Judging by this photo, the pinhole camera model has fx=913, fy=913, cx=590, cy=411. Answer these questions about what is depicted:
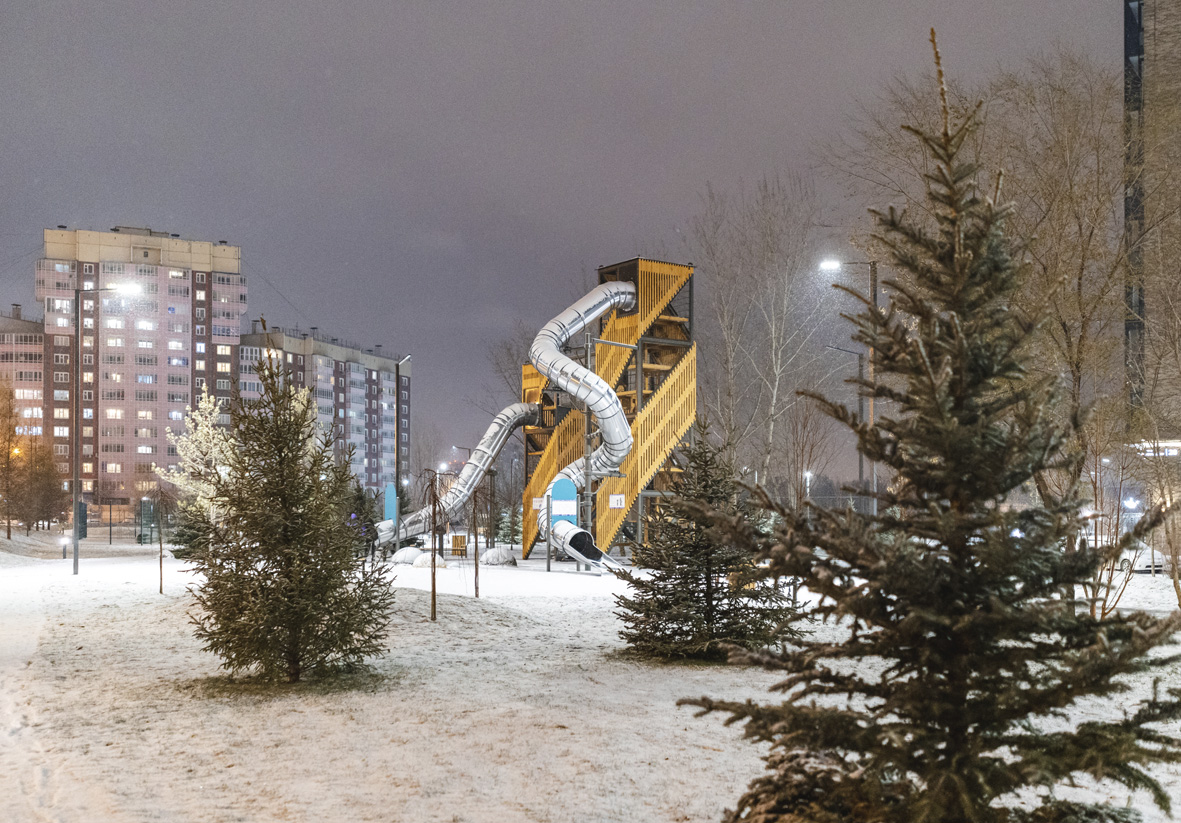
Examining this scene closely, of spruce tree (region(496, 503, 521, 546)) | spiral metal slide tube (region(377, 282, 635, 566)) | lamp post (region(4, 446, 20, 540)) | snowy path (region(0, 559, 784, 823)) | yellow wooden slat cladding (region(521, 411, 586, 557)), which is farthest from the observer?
spruce tree (region(496, 503, 521, 546))

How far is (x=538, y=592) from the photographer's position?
2288cm

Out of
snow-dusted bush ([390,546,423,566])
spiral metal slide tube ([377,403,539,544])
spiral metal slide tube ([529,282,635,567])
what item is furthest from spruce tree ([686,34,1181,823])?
spiral metal slide tube ([377,403,539,544])

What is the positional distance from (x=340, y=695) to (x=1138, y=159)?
15547mm

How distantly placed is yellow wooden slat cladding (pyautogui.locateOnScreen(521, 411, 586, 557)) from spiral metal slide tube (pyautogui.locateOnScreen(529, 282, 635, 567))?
1.37m

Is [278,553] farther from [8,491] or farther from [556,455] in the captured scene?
[8,491]

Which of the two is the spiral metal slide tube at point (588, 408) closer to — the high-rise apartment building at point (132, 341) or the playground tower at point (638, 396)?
the playground tower at point (638, 396)

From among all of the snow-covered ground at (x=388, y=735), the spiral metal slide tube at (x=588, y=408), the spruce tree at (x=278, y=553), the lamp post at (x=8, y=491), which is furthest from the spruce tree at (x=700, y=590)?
the lamp post at (x=8, y=491)

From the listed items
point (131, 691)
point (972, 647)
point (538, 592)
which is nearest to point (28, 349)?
point (538, 592)

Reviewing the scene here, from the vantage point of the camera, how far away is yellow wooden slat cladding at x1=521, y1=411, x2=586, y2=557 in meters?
36.5

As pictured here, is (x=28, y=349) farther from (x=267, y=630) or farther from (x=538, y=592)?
(x=267, y=630)

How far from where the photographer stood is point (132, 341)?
11400 cm

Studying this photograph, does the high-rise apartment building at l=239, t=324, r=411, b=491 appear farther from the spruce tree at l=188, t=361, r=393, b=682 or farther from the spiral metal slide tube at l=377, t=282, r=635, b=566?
the spruce tree at l=188, t=361, r=393, b=682

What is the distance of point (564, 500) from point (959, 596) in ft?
91.5

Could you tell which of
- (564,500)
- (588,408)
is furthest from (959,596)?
(588,408)
